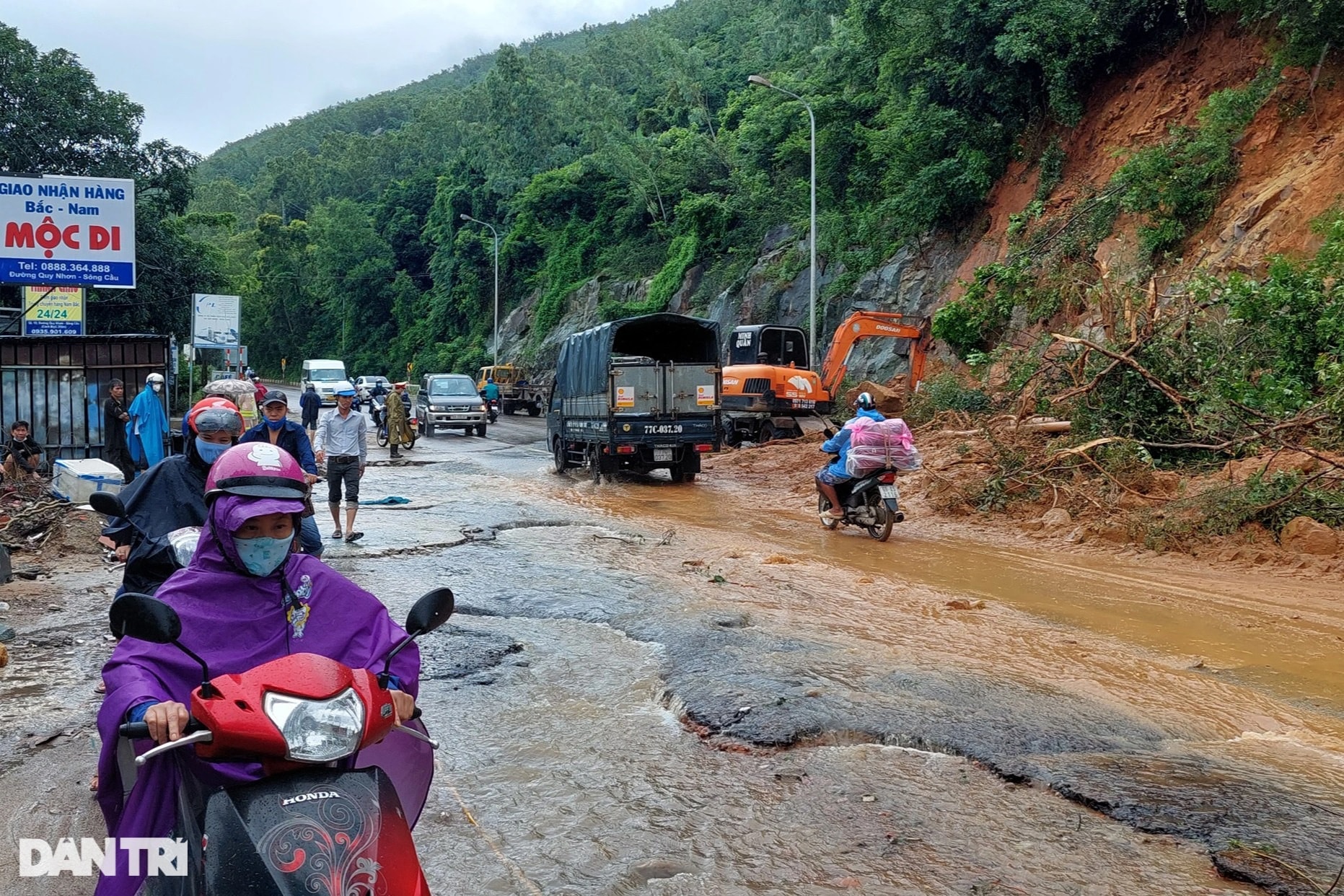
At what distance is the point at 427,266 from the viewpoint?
3159 inches

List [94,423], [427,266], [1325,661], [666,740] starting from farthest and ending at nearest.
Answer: [427,266] → [94,423] → [1325,661] → [666,740]

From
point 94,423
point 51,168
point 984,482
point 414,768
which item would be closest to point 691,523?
point 984,482

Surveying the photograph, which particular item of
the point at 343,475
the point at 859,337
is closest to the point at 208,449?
the point at 343,475

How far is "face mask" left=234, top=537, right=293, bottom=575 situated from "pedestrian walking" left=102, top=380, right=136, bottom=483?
578 inches

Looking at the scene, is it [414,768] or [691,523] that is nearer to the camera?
[414,768]

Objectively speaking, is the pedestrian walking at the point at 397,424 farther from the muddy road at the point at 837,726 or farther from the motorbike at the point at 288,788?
the motorbike at the point at 288,788

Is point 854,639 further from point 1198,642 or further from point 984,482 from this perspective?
point 984,482

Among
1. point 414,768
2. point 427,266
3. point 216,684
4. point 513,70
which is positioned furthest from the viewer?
point 427,266

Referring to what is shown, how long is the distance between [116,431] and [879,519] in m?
11.7

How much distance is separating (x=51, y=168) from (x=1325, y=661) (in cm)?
3555

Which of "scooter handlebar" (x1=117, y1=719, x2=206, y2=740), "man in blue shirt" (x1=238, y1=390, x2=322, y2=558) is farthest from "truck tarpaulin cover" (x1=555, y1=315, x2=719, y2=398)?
"scooter handlebar" (x1=117, y1=719, x2=206, y2=740)

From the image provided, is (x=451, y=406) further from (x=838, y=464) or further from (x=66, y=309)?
(x=838, y=464)

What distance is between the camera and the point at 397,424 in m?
24.4

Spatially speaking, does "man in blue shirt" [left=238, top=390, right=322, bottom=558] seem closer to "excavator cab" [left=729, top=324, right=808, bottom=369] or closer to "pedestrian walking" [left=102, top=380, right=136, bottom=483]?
"pedestrian walking" [left=102, top=380, right=136, bottom=483]
